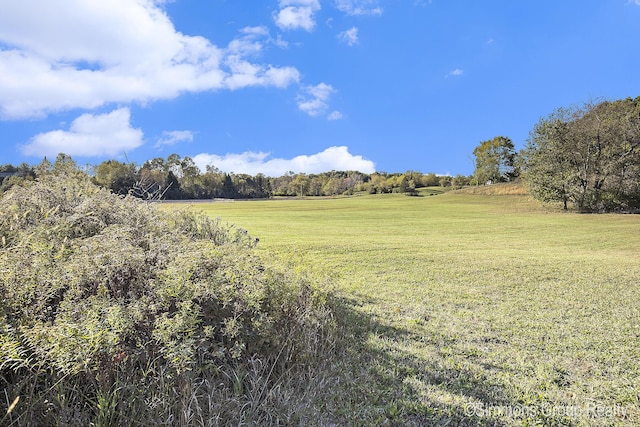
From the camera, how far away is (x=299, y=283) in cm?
426

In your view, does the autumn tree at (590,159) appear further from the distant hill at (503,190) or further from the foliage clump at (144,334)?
the foliage clump at (144,334)

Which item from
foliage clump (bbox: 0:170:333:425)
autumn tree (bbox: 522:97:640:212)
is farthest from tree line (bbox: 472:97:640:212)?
foliage clump (bbox: 0:170:333:425)

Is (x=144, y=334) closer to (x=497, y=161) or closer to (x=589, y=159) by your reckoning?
(x=589, y=159)

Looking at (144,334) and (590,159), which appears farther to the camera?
(590,159)

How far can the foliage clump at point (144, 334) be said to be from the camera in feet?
7.13

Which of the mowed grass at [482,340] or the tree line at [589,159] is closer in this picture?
the mowed grass at [482,340]

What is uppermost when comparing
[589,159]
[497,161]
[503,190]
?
[497,161]

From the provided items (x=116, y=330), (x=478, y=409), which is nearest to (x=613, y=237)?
(x=478, y=409)

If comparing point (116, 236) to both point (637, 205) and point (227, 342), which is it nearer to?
point (227, 342)

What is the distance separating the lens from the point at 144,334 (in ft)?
8.27

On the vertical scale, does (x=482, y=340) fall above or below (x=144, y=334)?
below

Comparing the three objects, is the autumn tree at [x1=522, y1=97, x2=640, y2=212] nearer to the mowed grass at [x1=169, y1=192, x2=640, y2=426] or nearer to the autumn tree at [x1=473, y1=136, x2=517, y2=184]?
the mowed grass at [x1=169, y1=192, x2=640, y2=426]

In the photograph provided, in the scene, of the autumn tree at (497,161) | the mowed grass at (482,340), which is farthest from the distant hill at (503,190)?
the mowed grass at (482,340)

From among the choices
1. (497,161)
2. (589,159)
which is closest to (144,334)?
(589,159)
